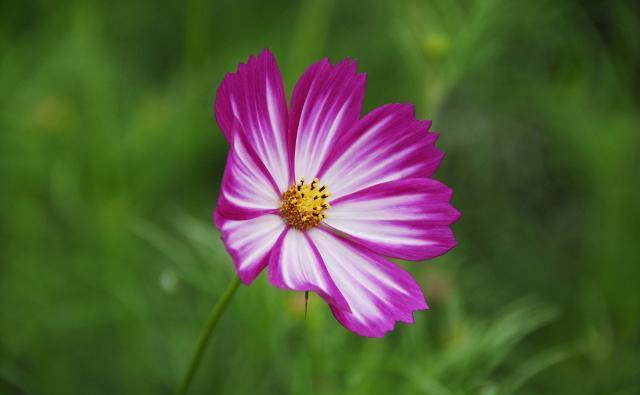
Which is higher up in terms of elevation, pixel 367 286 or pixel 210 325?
pixel 367 286

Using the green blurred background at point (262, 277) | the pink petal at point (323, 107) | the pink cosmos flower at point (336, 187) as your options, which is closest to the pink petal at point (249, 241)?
the pink cosmos flower at point (336, 187)

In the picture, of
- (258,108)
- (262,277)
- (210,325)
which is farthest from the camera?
(262,277)

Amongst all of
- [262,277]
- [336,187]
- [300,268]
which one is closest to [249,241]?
[300,268]

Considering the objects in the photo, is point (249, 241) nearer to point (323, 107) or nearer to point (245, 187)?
point (245, 187)

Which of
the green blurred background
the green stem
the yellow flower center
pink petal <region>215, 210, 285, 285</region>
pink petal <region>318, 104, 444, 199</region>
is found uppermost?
the green blurred background

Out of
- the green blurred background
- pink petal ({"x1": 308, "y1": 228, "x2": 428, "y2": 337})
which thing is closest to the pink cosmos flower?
pink petal ({"x1": 308, "y1": 228, "x2": 428, "y2": 337})

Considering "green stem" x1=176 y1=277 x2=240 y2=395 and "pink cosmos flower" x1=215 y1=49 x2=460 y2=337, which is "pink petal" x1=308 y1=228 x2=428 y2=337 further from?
"green stem" x1=176 y1=277 x2=240 y2=395
